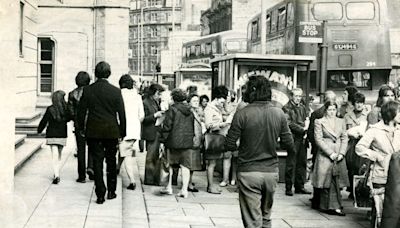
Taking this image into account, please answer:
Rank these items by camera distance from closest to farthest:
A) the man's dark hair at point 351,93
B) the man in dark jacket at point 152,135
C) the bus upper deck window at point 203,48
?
the man's dark hair at point 351,93
the man in dark jacket at point 152,135
the bus upper deck window at point 203,48

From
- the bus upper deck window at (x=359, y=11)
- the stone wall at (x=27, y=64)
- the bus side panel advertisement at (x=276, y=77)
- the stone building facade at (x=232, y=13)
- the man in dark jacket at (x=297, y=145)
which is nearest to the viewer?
the man in dark jacket at (x=297, y=145)

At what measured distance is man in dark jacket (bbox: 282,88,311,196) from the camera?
11758 millimetres

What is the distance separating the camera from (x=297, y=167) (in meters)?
12.1

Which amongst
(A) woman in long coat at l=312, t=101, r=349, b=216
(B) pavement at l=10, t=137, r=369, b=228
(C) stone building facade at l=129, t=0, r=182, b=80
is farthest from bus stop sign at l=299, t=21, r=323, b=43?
(C) stone building facade at l=129, t=0, r=182, b=80

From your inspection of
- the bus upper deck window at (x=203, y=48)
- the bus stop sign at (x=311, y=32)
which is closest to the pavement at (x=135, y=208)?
the bus stop sign at (x=311, y=32)

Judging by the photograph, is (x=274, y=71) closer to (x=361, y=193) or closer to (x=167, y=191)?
(x=167, y=191)

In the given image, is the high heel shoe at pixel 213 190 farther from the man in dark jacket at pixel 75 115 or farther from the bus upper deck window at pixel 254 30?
the bus upper deck window at pixel 254 30

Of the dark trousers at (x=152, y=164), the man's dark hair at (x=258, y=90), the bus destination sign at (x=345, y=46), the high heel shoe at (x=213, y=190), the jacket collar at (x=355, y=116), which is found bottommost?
the high heel shoe at (x=213, y=190)

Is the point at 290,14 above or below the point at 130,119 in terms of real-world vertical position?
above

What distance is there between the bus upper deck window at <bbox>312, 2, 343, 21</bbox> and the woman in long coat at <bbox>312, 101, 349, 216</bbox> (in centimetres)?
1021

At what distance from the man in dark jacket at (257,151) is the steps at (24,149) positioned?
5348 millimetres

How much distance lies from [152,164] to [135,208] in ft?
7.19

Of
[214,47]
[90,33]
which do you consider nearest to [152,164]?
[90,33]

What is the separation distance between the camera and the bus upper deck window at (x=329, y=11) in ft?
64.8
